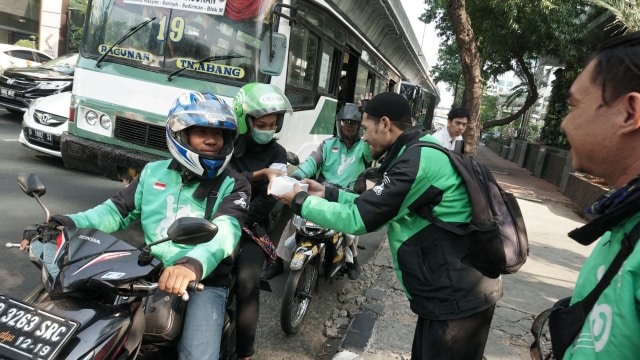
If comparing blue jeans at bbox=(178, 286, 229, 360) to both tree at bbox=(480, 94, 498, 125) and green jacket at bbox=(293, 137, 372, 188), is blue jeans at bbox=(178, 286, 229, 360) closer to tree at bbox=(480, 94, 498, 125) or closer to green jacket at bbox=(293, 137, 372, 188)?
green jacket at bbox=(293, 137, 372, 188)

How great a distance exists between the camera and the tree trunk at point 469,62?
705 cm

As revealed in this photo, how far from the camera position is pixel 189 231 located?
1454 mm

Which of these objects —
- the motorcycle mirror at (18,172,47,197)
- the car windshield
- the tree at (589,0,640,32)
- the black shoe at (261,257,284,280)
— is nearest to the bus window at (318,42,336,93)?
the black shoe at (261,257,284,280)

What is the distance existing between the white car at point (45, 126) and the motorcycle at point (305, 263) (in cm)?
457

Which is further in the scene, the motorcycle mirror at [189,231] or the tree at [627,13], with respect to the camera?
the tree at [627,13]

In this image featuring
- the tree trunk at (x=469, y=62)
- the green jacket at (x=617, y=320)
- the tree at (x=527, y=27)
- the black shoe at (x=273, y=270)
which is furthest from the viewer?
the tree at (x=527, y=27)

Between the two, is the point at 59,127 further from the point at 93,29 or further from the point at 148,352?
the point at 148,352

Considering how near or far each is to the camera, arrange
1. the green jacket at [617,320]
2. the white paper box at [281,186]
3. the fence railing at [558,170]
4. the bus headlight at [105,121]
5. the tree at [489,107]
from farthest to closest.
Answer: the tree at [489,107] < the fence railing at [558,170] < the bus headlight at [105,121] < the white paper box at [281,186] < the green jacket at [617,320]

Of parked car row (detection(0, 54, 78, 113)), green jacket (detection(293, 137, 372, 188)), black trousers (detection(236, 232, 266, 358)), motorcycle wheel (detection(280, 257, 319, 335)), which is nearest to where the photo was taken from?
black trousers (detection(236, 232, 266, 358))

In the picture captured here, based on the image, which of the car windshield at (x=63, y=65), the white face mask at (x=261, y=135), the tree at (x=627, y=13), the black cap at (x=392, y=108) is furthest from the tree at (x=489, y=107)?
the black cap at (x=392, y=108)

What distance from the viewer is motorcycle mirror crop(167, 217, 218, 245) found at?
145 cm

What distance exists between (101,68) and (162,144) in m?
1.17

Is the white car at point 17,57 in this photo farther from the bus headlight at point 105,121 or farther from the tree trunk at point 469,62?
the tree trunk at point 469,62

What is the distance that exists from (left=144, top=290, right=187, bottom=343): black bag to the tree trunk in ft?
22.0
